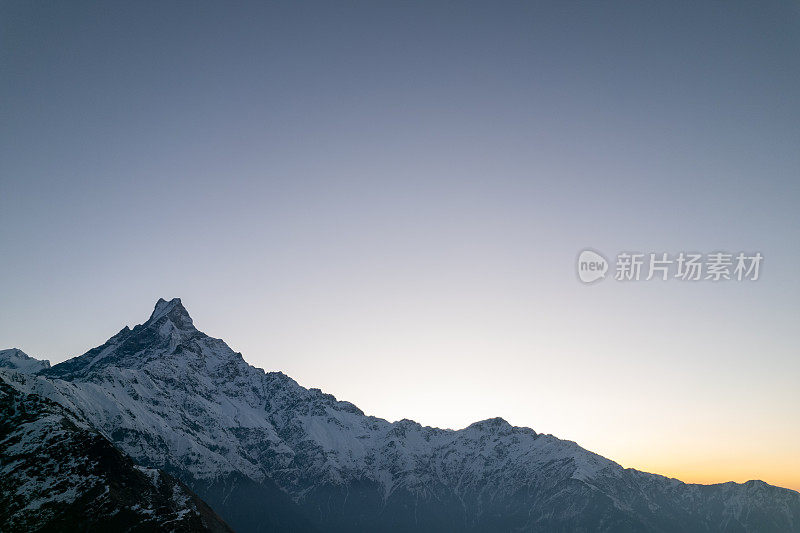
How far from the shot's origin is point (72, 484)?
130 m

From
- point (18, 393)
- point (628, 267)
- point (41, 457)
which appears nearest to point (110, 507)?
point (41, 457)

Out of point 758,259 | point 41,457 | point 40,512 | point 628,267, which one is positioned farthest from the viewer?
point 41,457

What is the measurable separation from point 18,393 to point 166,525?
6486cm

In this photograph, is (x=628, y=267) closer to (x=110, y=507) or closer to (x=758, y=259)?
(x=758, y=259)

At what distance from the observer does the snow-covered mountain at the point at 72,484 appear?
122 metres

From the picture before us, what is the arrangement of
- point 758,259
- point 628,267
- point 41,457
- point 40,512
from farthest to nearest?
point 41,457 → point 40,512 → point 628,267 → point 758,259

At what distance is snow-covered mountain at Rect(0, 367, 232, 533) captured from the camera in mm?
122000

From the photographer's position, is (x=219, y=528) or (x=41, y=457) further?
(x=219, y=528)

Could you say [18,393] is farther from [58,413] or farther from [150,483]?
[150,483]

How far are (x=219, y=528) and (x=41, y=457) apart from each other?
4751 cm

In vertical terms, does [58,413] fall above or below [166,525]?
above

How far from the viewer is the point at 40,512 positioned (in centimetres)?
12125

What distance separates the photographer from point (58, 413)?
154m

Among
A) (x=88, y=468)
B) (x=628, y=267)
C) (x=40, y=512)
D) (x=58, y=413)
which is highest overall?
(x=628, y=267)
